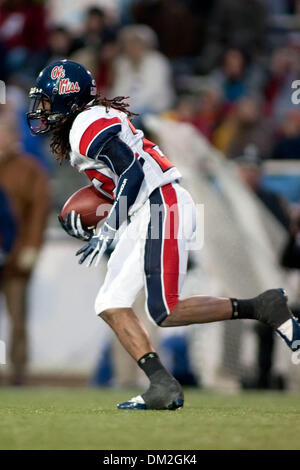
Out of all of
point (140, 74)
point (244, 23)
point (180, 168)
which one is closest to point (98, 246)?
point (180, 168)

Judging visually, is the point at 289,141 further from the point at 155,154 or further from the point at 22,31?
the point at 155,154

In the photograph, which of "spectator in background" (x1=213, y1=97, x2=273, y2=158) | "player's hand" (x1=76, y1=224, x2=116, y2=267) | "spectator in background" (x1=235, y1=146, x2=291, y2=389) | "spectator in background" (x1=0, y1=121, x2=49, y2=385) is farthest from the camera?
"spectator in background" (x1=213, y1=97, x2=273, y2=158)

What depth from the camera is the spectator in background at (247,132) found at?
30.1ft

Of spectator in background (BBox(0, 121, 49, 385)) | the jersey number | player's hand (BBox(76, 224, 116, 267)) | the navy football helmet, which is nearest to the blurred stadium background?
spectator in background (BBox(0, 121, 49, 385))

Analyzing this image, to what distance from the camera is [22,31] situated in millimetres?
10852

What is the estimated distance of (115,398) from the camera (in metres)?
6.32

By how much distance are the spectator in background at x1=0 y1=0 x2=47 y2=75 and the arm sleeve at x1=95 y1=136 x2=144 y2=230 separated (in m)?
6.29

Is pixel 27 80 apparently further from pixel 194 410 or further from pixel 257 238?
pixel 194 410

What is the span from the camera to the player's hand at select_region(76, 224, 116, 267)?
448 cm

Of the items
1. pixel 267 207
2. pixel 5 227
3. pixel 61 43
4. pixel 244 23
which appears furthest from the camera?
pixel 244 23

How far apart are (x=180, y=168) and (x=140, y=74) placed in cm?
166

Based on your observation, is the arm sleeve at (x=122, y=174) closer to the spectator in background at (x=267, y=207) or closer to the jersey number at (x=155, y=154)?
the jersey number at (x=155, y=154)

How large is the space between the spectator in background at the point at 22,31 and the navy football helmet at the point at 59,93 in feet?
19.4

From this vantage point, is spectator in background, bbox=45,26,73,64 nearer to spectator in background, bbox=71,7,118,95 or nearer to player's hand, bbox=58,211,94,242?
spectator in background, bbox=71,7,118,95
